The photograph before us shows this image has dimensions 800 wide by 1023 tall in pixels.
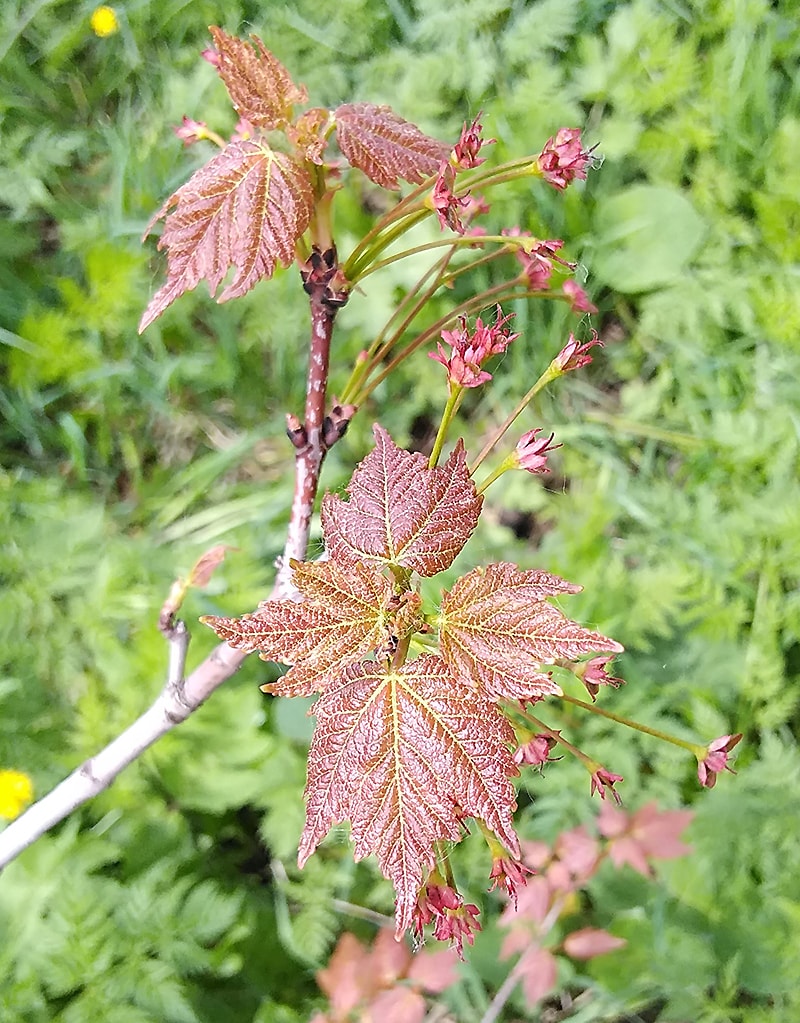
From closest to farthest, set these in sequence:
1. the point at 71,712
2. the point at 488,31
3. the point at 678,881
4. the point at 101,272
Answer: the point at 678,881
the point at 71,712
the point at 101,272
the point at 488,31

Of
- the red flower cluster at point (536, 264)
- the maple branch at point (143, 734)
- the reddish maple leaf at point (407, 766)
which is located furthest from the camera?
the maple branch at point (143, 734)

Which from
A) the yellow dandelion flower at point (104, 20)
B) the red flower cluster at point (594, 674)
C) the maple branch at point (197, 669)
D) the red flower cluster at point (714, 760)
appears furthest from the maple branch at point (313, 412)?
the yellow dandelion flower at point (104, 20)

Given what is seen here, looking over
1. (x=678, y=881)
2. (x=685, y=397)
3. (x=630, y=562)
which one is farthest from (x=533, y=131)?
(x=678, y=881)

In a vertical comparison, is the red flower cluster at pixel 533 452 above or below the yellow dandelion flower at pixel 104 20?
below

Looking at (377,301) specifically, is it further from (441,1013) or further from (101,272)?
(441,1013)

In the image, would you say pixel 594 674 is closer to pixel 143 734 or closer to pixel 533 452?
pixel 533 452

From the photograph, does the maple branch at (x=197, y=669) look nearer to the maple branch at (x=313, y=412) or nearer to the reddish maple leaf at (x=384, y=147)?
the maple branch at (x=313, y=412)
